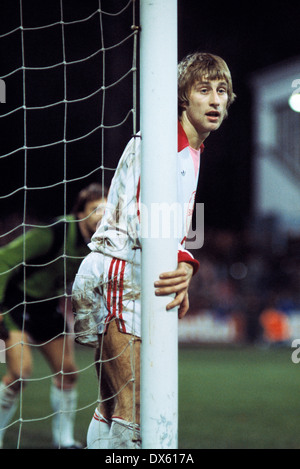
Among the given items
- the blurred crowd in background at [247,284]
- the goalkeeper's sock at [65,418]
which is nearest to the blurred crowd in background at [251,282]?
the blurred crowd in background at [247,284]

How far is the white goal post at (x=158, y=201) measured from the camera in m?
2.21

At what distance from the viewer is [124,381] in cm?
235

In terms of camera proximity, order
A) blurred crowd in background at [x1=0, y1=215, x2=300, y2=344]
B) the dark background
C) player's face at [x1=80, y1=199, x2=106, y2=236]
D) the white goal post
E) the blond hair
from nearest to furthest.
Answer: the white goal post, the blond hair, player's face at [x1=80, y1=199, x2=106, y2=236], blurred crowd in background at [x1=0, y1=215, x2=300, y2=344], the dark background

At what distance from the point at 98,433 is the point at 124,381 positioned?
0.94 feet

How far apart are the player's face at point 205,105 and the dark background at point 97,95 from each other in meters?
9.07

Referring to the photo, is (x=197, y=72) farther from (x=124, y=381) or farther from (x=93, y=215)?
(x=93, y=215)

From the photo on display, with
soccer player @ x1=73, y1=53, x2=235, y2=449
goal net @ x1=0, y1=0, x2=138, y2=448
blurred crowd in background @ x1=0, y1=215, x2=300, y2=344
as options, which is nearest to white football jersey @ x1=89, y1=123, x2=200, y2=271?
soccer player @ x1=73, y1=53, x2=235, y2=449

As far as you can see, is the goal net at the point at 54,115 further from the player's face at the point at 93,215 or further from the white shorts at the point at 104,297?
the white shorts at the point at 104,297

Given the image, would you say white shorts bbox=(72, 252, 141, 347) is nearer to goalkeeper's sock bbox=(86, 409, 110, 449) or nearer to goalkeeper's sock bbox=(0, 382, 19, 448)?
goalkeeper's sock bbox=(86, 409, 110, 449)

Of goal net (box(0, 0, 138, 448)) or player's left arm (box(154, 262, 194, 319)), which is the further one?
goal net (box(0, 0, 138, 448))

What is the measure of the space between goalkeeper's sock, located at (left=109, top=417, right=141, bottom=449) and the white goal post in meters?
0.06

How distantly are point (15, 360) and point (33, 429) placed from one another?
0.86 meters

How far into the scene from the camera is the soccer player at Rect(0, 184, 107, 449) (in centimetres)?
412

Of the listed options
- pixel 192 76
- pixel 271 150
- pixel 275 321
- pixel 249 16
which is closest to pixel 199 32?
pixel 249 16
